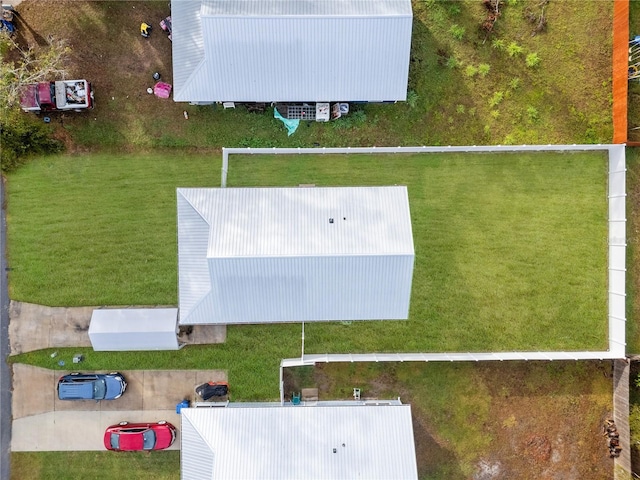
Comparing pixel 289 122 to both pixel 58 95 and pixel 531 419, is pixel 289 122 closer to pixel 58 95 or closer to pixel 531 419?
pixel 58 95

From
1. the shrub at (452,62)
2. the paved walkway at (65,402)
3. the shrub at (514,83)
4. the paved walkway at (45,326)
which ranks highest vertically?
the shrub at (452,62)

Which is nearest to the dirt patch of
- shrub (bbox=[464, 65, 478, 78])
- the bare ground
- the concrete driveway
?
the bare ground

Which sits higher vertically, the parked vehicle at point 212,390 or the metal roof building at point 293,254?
the metal roof building at point 293,254

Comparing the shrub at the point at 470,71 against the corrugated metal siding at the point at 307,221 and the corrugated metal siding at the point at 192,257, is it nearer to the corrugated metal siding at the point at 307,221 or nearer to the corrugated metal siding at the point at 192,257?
the corrugated metal siding at the point at 307,221

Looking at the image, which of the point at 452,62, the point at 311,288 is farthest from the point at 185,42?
the point at 452,62

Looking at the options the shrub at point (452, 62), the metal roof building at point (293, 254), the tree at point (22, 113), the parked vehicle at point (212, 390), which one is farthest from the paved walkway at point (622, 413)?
the tree at point (22, 113)

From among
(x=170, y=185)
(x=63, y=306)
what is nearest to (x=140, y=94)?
(x=170, y=185)
